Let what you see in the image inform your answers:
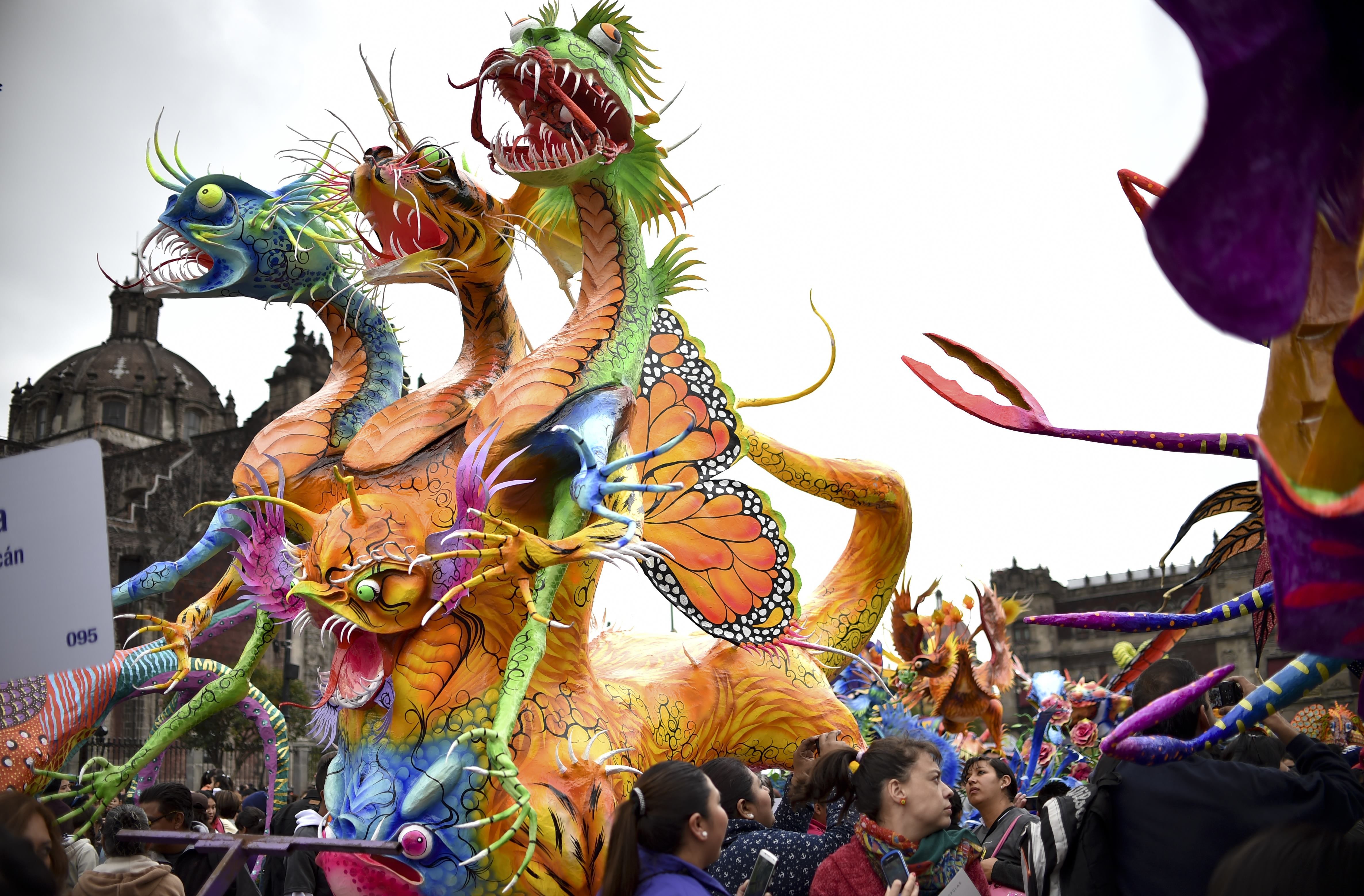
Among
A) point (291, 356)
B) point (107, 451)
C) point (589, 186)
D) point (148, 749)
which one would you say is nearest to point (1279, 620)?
point (589, 186)

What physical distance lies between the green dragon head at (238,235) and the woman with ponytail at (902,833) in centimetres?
344

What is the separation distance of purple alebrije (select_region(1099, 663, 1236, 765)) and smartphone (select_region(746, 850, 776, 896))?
100cm

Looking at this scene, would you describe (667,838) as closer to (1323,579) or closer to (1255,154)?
(1323,579)

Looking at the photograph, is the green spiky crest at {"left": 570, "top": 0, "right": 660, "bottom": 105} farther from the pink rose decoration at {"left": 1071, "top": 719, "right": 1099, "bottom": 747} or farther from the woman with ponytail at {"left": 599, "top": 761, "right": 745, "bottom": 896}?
the pink rose decoration at {"left": 1071, "top": 719, "right": 1099, "bottom": 747}

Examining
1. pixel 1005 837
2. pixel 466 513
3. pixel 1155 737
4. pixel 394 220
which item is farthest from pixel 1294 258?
pixel 394 220

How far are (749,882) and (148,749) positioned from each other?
3276 mm

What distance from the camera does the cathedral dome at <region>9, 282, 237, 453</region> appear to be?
37.6 m

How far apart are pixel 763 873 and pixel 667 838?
0.99 feet

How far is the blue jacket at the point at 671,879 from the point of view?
231 centimetres

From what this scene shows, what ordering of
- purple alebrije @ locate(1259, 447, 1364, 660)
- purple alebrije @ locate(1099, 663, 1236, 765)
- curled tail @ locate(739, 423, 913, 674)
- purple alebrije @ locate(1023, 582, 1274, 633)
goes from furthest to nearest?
curled tail @ locate(739, 423, 913, 674), purple alebrije @ locate(1023, 582, 1274, 633), purple alebrije @ locate(1099, 663, 1236, 765), purple alebrije @ locate(1259, 447, 1364, 660)

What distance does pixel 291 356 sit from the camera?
3020 centimetres

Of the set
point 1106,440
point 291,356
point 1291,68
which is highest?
point 291,356

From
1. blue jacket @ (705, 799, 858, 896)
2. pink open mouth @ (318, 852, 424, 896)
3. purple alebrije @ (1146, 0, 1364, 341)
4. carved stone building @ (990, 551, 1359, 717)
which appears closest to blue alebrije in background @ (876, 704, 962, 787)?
pink open mouth @ (318, 852, 424, 896)

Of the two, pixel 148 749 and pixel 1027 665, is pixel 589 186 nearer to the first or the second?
pixel 148 749
